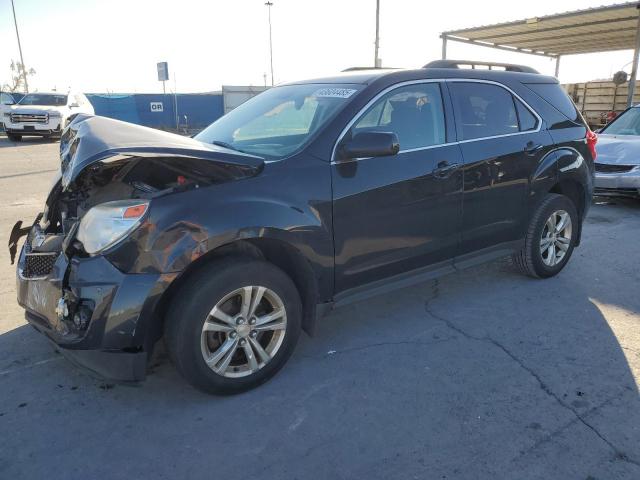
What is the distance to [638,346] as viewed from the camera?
11.6 feet

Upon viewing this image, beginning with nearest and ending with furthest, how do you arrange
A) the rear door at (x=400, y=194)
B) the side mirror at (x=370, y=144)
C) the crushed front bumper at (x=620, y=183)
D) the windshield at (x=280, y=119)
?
the side mirror at (x=370, y=144)
the rear door at (x=400, y=194)
the windshield at (x=280, y=119)
the crushed front bumper at (x=620, y=183)

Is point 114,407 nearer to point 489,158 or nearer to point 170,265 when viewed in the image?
point 170,265

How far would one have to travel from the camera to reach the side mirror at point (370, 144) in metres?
3.10

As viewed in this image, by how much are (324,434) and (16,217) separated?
620 cm

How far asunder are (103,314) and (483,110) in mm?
3174

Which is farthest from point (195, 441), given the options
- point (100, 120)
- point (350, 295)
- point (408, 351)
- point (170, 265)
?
point (100, 120)

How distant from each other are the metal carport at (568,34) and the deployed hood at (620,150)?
7.31 m

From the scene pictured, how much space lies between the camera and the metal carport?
47.7 ft

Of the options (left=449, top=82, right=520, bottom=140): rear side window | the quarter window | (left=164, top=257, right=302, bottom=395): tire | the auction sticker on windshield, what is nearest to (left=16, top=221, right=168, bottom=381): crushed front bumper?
(left=164, top=257, right=302, bottom=395): tire

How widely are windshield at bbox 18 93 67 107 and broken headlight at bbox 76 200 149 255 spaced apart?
63.8 feet

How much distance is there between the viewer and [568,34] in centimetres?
1773

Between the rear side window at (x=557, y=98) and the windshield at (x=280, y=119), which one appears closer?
the windshield at (x=280, y=119)

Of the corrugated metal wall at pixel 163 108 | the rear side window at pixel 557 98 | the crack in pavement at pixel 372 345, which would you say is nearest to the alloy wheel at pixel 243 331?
the crack in pavement at pixel 372 345

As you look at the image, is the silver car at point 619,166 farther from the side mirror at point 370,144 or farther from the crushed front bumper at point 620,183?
the side mirror at point 370,144
